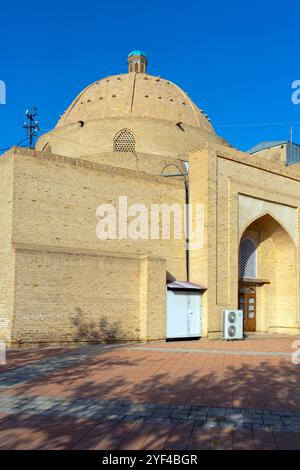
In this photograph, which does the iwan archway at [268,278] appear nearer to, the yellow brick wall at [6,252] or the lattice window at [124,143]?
the lattice window at [124,143]

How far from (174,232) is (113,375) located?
27.7 ft

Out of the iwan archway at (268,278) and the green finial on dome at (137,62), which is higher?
the green finial on dome at (137,62)

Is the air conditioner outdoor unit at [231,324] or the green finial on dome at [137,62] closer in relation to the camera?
the air conditioner outdoor unit at [231,324]

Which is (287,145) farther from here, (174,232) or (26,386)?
(26,386)

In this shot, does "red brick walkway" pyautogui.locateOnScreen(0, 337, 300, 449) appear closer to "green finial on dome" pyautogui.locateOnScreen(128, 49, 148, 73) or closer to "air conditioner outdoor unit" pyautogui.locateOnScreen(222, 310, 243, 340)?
"air conditioner outdoor unit" pyautogui.locateOnScreen(222, 310, 243, 340)

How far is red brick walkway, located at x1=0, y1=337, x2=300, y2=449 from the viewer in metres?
4.82

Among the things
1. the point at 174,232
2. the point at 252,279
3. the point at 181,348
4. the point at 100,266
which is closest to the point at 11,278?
the point at 100,266

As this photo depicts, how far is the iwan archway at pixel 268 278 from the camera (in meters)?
19.5

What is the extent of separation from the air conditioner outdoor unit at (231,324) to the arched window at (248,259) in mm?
3712

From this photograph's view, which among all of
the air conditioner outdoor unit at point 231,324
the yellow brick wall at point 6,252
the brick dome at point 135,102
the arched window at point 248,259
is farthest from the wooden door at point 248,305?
the yellow brick wall at point 6,252

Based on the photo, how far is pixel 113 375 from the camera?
8.38m

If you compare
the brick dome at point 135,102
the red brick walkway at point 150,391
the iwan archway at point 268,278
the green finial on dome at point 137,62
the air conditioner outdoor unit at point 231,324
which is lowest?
the red brick walkway at point 150,391

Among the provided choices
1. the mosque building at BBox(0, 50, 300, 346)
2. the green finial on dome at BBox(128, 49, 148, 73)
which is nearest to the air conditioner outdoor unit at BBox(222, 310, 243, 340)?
the mosque building at BBox(0, 50, 300, 346)

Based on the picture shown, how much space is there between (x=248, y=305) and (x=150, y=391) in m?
13.3
